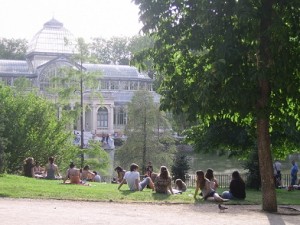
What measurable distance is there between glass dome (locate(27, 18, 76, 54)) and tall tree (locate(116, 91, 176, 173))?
Answer: 36737mm

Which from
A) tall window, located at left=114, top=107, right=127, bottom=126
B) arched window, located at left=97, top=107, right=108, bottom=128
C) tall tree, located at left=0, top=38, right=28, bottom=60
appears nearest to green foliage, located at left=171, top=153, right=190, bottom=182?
arched window, located at left=97, top=107, right=108, bottom=128

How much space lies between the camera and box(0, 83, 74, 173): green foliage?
25922 millimetres

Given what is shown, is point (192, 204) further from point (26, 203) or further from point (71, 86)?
point (71, 86)

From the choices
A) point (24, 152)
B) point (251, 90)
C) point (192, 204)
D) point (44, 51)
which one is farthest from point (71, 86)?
point (44, 51)

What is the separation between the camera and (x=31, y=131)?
89.1 feet

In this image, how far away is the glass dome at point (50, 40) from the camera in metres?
74.9

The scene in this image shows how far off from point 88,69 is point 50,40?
28.1 ft

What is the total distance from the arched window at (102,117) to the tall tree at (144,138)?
38.4 metres

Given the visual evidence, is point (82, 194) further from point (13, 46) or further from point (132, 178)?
point (13, 46)

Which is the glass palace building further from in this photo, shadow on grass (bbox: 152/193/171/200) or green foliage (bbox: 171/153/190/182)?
shadow on grass (bbox: 152/193/171/200)

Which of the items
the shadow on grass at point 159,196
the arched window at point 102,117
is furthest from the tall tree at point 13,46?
the shadow on grass at point 159,196

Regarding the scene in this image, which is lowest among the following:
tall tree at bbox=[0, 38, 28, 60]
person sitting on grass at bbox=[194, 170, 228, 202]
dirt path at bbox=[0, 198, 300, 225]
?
dirt path at bbox=[0, 198, 300, 225]

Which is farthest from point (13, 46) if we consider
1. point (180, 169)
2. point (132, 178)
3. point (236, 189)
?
point (236, 189)

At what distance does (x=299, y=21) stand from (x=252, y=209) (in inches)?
181
